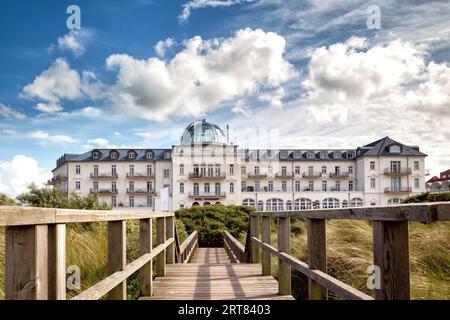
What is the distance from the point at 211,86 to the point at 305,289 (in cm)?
1012

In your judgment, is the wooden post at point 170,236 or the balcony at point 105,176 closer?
the wooden post at point 170,236

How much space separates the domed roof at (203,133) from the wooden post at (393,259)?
175ft

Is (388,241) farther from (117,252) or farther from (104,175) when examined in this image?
(104,175)

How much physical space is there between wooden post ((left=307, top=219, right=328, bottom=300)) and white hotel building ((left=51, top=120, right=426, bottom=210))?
168ft

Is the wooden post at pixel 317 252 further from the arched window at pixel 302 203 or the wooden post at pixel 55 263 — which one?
the arched window at pixel 302 203

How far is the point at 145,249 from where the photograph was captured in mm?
4746

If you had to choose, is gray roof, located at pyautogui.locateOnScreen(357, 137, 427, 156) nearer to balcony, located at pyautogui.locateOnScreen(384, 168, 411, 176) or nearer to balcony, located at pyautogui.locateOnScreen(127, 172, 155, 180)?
balcony, located at pyautogui.locateOnScreen(384, 168, 411, 176)

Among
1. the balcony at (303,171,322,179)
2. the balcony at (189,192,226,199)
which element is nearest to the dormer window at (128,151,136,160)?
the balcony at (189,192,226,199)

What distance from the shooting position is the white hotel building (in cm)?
5525

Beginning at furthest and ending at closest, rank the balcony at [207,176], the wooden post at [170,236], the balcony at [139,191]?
the balcony at [139,191] < the balcony at [207,176] < the wooden post at [170,236]

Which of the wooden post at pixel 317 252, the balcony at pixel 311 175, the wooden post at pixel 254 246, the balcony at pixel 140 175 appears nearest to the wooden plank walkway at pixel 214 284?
the wooden post at pixel 254 246

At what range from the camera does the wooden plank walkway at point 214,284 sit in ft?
15.6
